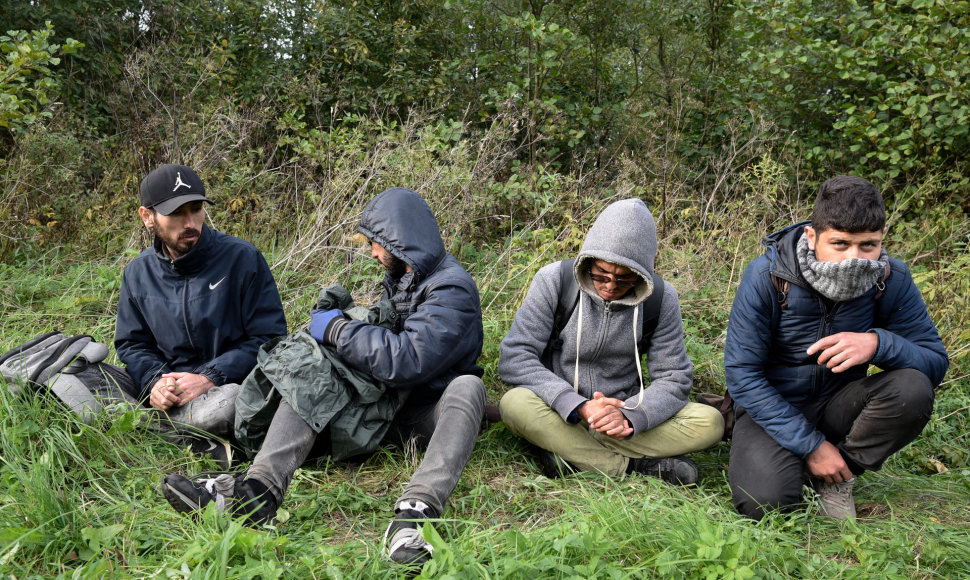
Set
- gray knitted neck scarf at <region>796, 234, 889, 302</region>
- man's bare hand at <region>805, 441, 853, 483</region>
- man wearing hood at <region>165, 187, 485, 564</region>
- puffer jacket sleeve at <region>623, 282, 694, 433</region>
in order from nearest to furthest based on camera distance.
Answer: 1. man wearing hood at <region>165, 187, 485, 564</region>
2. gray knitted neck scarf at <region>796, 234, 889, 302</region>
3. man's bare hand at <region>805, 441, 853, 483</region>
4. puffer jacket sleeve at <region>623, 282, 694, 433</region>

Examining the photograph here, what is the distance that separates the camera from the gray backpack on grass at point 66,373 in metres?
2.96

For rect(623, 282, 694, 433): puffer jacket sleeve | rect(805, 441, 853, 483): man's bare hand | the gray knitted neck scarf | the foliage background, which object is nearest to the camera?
the foliage background

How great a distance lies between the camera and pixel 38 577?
2125 mm

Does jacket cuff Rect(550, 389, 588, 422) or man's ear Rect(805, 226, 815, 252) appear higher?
man's ear Rect(805, 226, 815, 252)

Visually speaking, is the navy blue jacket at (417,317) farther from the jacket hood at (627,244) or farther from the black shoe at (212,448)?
the black shoe at (212,448)

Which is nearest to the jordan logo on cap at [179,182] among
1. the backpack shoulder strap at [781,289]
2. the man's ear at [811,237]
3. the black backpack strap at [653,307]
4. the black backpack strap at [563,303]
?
the black backpack strap at [563,303]

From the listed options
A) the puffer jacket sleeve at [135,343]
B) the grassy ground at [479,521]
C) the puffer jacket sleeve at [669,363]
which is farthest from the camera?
the puffer jacket sleeve at [135,343]

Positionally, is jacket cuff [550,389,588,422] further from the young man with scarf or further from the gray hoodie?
the young man with scarf

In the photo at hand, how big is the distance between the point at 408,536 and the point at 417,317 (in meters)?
0.95

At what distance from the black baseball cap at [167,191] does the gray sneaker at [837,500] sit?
3.10m

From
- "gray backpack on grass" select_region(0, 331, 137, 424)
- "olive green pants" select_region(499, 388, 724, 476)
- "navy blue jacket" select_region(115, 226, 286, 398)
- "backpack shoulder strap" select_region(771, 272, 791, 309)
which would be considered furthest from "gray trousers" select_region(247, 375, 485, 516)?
"backpack shoulder strap" select_region(771, 272, 791, 309)

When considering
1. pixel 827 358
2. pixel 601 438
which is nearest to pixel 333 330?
pixel 601 438

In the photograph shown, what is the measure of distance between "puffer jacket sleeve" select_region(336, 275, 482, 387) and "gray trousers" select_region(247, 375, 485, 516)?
0.51ft

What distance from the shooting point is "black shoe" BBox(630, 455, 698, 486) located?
3152mm
